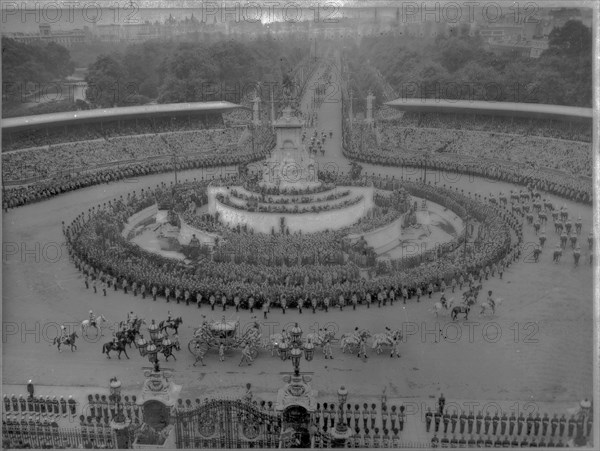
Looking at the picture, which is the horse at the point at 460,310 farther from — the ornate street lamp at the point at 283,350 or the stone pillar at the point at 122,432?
the stone pillar at the point at 122,432

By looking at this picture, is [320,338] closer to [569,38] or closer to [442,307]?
[442,307]

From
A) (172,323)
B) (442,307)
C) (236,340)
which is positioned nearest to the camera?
(236,340)

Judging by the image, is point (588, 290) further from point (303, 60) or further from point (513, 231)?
point (303, 60)

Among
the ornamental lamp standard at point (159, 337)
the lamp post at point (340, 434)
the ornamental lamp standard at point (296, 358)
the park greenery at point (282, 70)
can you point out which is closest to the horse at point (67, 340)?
the ornamental lamp standard at point (159, 337)

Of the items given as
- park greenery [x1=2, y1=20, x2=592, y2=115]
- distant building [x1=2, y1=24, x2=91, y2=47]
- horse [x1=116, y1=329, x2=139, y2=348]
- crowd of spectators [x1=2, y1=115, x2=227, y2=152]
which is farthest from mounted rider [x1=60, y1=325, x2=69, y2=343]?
distant building [x1=2, y1=24, x2=91, y2=47]

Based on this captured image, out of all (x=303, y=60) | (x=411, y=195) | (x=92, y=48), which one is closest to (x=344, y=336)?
(x=411, y=195)

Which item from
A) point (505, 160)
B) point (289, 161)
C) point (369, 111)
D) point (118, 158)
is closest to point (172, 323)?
point (289, 161)
